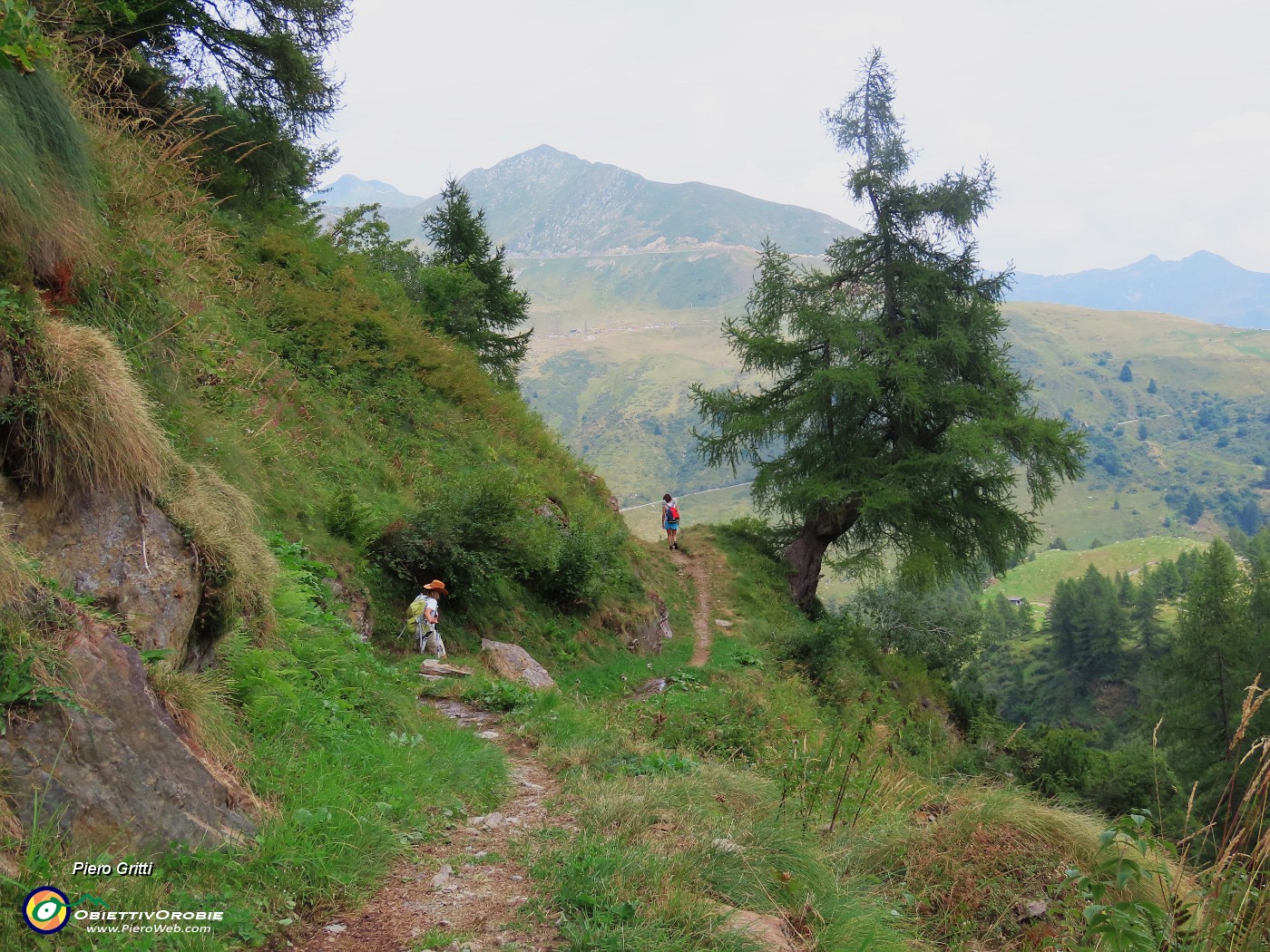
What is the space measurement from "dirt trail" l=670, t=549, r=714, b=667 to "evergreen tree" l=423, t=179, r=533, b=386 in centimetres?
937

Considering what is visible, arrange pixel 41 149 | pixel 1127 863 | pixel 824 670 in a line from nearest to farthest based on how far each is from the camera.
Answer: pixel 1127 863 → pixel 41 149 → pixel 824 670

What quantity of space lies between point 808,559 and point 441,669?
598 inches

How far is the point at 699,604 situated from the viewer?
64.8 ft

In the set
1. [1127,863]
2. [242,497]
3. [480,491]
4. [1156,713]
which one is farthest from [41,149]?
[1156,713]

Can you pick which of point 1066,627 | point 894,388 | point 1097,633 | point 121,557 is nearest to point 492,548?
point 121,557

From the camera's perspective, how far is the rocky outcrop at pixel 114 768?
3.29 m

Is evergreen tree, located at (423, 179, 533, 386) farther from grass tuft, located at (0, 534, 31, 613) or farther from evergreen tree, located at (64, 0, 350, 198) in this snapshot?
grass tuft, located at (0, 534, 31, 613)

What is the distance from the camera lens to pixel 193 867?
3.63 metres

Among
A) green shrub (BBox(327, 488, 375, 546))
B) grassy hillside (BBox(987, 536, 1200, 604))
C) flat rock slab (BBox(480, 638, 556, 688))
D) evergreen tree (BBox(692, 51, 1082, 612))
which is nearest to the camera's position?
green shrub (BBox(327, 488, 375, 546))

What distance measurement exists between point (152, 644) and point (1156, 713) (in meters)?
48.8

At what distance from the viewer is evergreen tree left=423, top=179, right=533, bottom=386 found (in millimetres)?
27328

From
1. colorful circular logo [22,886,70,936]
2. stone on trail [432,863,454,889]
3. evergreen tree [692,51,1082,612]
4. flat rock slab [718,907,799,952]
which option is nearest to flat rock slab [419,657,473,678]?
stone on trail [432,863,454,889]

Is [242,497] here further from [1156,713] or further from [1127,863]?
[1156,713]

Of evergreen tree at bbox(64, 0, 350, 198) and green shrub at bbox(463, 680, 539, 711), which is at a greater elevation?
evergreen tree at bbox(64, 0, 350, 198)
